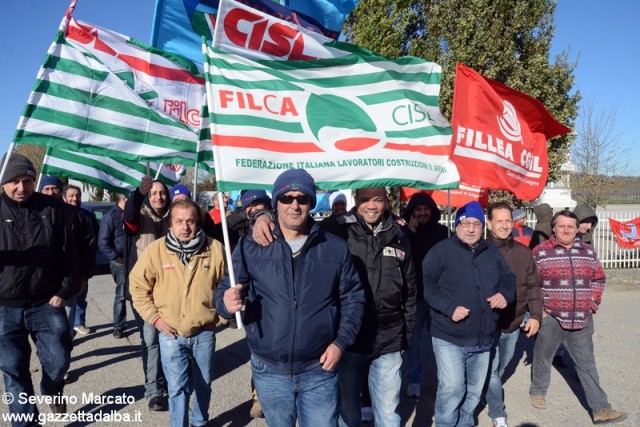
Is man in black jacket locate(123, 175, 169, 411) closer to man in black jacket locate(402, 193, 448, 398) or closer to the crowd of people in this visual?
the crowd of people

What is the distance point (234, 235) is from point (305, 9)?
2.36 meters

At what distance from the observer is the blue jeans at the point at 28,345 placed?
3838mm

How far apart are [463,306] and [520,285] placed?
1.08 m

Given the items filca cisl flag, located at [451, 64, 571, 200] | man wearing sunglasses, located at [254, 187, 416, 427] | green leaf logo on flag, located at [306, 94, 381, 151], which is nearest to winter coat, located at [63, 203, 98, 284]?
green leaf logo on flag, located at [306, 94, 381, 151]

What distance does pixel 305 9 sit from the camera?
16.8 ft

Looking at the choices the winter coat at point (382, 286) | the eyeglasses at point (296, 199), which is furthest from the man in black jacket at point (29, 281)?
the winter coat at point (382, 286)

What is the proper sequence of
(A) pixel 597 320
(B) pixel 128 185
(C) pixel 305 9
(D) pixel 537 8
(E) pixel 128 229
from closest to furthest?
(E) pixel 128 229 → (C) pixel 305 9 → (B) pixel 128 185 → (A) pixel 597 320 → (D) pixel 537 8

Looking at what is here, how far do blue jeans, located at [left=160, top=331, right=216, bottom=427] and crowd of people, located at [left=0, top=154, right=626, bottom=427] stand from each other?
1cm

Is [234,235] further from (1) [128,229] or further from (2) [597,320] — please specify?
(2) [597,320]

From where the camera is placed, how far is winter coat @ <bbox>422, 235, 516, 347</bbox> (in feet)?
12.0

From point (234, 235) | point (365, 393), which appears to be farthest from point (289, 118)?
point (365, 393)

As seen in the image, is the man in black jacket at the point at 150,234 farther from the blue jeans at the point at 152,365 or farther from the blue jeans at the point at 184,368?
the blue jeans at the point at 184,368

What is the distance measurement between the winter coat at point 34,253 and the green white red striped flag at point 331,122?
5.20 ft

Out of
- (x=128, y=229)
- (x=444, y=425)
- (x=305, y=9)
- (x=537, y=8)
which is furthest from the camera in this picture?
(x=537, y=8)
